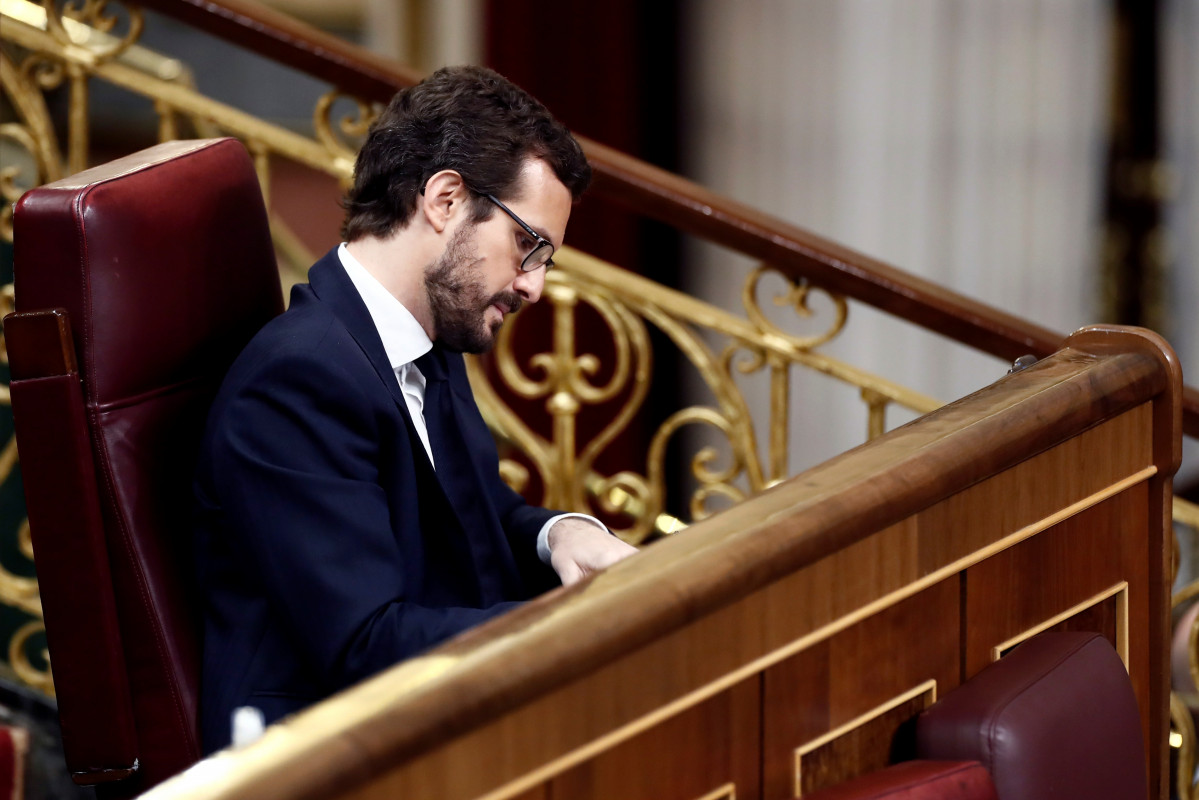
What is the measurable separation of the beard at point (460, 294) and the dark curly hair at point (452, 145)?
0.04m

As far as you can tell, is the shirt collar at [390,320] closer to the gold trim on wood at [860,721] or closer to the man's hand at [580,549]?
the man's hand at [580,549]

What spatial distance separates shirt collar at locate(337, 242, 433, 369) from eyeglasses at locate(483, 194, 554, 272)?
142mm

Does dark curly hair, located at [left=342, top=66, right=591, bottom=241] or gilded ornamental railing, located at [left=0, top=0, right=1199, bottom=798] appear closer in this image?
dark curly hair, located at [left=342, top=66, right=591, bottom=241]

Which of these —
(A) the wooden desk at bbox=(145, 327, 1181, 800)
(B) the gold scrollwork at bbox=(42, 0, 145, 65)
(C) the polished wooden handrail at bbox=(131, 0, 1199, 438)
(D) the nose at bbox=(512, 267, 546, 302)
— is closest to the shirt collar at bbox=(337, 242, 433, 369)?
(D) the nose at bbox=(512, 267, 546, 302)

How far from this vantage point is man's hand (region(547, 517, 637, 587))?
1.70 m

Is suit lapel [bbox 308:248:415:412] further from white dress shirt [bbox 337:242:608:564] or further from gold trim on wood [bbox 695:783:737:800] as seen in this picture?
gold trim on wood [bbox 695:783:737:800]

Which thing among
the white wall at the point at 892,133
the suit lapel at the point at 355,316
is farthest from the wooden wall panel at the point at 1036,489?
the white wall at the point at 892,133

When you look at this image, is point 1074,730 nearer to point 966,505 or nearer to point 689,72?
point 966,505

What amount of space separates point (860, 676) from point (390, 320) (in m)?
0.63

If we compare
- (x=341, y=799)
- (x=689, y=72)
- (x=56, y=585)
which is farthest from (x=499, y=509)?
(x=689, y=72)

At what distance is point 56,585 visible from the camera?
150cm

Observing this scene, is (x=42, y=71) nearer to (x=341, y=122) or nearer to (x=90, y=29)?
(x=90, y=29)

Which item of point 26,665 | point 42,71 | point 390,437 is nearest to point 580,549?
point 390,437

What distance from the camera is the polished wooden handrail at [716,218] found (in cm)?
238
